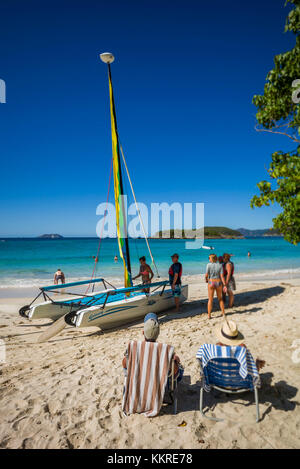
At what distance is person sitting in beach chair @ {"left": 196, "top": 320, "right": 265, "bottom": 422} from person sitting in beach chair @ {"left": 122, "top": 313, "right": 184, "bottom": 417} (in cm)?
46

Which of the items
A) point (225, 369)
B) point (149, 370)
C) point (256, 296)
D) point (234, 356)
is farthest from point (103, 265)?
point (234, 356)

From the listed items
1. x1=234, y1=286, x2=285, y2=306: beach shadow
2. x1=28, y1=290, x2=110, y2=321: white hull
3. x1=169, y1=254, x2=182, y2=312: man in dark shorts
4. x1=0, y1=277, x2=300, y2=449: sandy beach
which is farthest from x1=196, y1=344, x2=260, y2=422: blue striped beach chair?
x1=234, y1=286, x2=285, y2=306: beach shadow

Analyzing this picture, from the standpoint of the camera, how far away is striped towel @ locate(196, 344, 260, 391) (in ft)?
10.2

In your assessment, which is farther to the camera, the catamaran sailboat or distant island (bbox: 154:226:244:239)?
distant island (bbox: 154:226:244:239)

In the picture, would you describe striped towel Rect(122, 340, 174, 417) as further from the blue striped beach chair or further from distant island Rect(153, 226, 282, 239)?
distant island Rect(153, 226, 282, 239)

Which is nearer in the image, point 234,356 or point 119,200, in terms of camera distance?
point 234,356

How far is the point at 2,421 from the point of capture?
337cm

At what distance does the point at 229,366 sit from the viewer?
130 inches

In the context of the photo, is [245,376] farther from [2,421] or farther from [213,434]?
[2,421]

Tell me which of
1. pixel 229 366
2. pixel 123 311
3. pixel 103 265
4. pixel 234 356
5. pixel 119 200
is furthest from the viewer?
pixel 103 265

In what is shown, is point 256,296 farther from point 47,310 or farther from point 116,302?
point 47,310

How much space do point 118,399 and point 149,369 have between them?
102 cm

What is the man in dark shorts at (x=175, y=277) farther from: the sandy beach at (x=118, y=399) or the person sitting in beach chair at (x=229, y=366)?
the person sitting in beach chair at (x=229, y=366)
